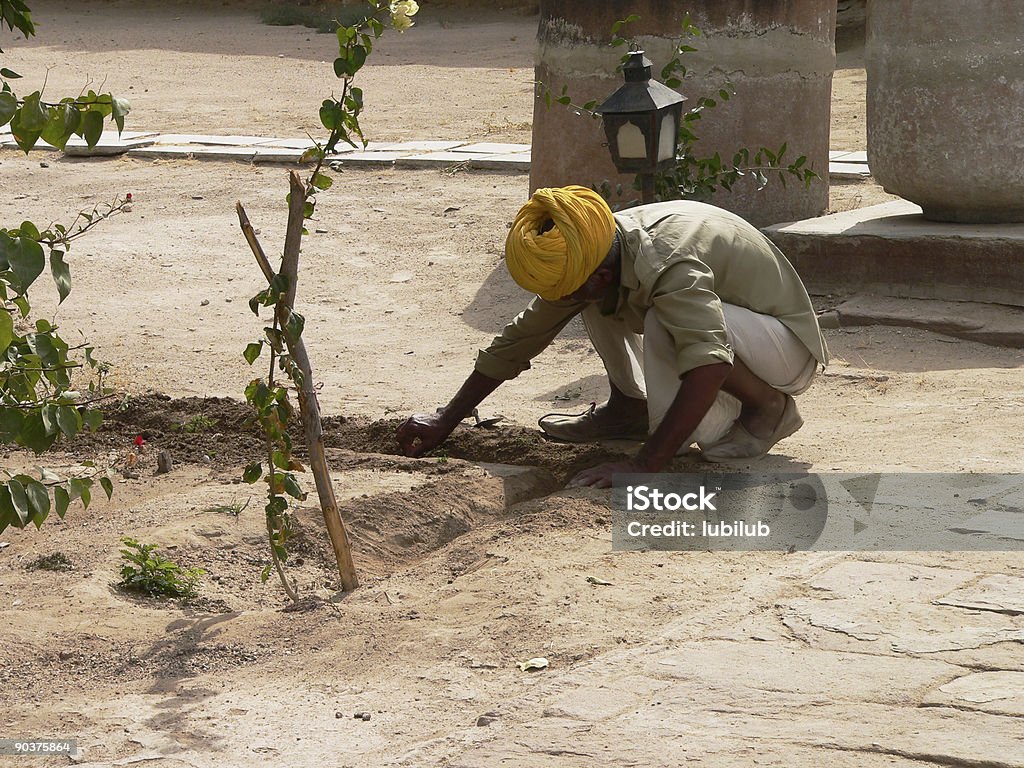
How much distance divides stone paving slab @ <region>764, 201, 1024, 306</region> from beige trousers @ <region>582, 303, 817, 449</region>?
1954 millimetres

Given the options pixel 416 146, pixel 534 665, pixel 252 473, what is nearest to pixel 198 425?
pixel 252 473

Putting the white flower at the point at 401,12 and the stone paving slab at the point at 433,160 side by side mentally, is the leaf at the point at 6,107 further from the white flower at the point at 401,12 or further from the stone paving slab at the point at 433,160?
the stone paving slab at the point at 433,160

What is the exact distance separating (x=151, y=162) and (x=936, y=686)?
818 centimetres

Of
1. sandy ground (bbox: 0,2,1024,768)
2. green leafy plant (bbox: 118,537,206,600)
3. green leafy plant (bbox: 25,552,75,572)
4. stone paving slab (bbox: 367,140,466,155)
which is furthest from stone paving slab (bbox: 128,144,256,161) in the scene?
green leafy plant (bbox: 118,537,206,600)

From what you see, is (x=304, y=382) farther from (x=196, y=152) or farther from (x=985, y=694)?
(x=196, y=152)

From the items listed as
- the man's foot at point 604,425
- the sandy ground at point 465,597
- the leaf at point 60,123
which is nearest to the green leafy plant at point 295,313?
the sandy ground at point 465,597

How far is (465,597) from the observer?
3350 mm

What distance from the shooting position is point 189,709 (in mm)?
2828

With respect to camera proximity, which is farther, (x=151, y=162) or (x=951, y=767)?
(x=151, y=162)

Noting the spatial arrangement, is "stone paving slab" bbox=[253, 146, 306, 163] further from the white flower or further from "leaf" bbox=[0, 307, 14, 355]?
"leaf" bbox=[0, 307, 14, 355]

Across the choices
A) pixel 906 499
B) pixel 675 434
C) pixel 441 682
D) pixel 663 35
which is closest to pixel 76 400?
pixel 441 682

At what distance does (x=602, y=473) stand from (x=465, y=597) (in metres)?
0.80

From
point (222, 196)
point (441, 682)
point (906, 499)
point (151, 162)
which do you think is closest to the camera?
point (441, 682)

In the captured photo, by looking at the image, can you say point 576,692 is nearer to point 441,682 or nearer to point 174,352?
point 441,682
